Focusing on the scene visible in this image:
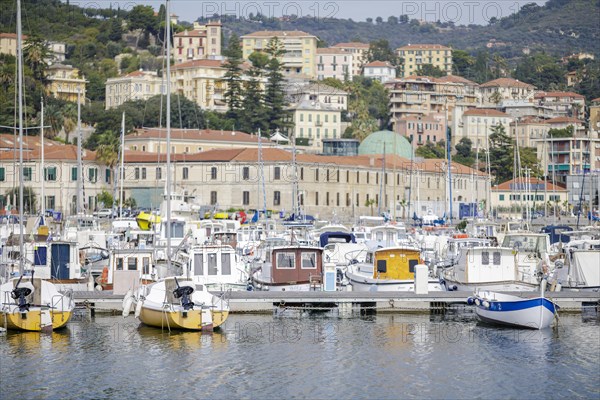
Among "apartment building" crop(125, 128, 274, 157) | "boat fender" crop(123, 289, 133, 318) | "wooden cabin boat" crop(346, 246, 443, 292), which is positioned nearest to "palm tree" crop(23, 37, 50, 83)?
"apartment building" crop(125, 128, 274, 157)

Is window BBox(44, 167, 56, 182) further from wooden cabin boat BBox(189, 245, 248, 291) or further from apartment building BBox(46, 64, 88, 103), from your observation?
wooden cabin boat BBox(189, 245, 248, 291)

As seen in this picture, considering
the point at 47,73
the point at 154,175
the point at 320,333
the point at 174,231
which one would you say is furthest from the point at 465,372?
the point at 47,73

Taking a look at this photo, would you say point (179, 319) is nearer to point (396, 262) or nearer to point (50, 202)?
point (396, 262)

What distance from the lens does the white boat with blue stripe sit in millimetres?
44844

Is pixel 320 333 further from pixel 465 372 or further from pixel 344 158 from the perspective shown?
pixel 344 158

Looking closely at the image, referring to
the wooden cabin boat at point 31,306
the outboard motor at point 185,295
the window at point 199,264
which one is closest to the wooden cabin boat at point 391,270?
the window at point 199,264

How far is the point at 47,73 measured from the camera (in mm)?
171500

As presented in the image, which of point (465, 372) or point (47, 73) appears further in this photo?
point (47, 73)

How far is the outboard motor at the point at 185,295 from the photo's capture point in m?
42.9

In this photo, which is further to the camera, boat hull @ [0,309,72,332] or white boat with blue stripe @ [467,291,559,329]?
white boat with blue stripe @ [467,291,559,329]

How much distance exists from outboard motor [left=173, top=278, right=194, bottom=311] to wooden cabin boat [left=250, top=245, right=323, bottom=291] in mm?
7196

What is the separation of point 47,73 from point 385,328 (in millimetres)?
131487

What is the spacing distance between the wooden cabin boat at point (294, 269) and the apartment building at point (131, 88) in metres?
127

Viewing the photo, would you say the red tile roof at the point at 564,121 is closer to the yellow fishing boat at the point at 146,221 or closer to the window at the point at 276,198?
the window at the point at 276,198
